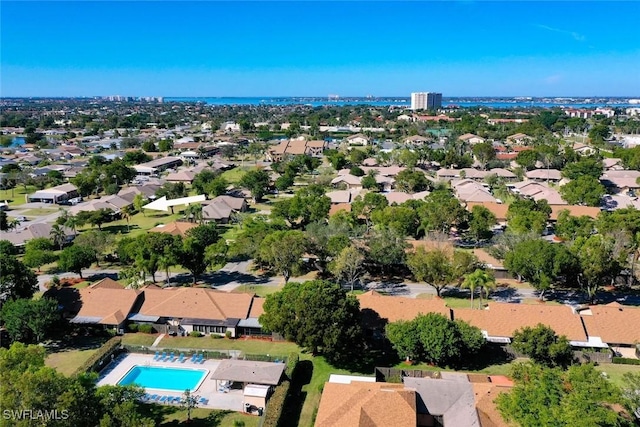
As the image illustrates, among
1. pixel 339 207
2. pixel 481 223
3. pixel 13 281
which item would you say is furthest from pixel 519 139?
pixel 13 281

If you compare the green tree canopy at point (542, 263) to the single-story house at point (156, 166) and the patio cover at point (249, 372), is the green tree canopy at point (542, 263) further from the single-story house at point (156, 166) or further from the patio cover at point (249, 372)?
the single-story house at point (156, 166)

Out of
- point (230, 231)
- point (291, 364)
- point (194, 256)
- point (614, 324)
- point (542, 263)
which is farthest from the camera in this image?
point (230, 231)

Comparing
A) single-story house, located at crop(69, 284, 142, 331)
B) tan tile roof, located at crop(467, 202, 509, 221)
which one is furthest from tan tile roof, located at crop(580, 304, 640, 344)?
single-story house, located at crop(69, 284, 142, 331)

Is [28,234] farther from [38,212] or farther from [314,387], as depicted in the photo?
[314,387]

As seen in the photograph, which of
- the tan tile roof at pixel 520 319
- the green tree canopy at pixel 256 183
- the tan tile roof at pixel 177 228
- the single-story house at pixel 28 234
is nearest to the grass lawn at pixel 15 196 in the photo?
the single-story house at pixel 28 234

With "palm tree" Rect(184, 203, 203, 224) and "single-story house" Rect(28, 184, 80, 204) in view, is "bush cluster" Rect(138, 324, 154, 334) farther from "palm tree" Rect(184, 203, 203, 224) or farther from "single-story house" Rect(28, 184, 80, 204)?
"single-story house" Rect(28, 184, 80, 204)
